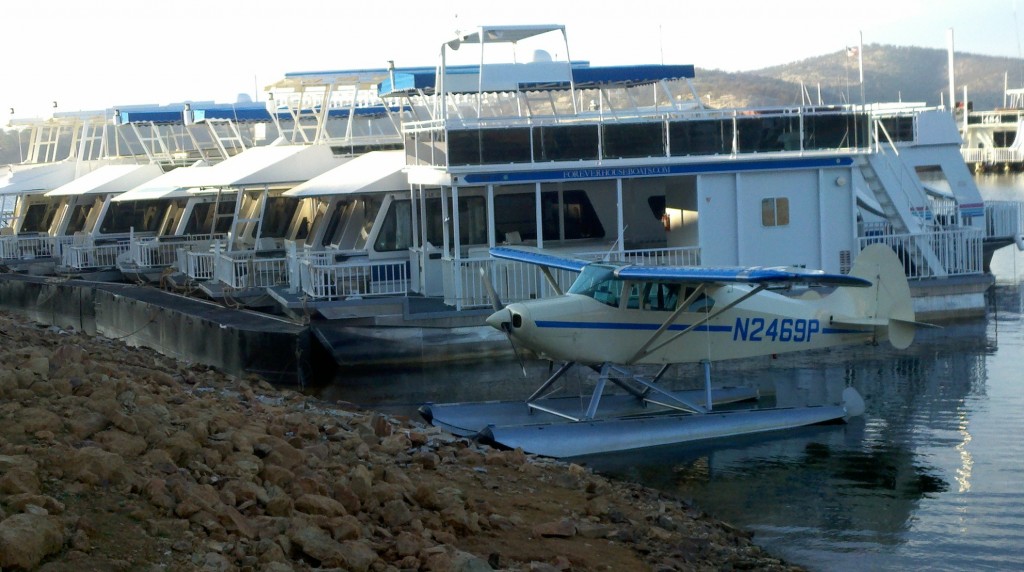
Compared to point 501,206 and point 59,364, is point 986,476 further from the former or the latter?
point 501,206

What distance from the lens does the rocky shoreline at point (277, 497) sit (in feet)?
26.4

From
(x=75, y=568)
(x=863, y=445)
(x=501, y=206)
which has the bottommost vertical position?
(x=863, y=445)

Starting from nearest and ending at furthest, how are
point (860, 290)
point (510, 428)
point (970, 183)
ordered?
1. point (510, 428)
2. point (860, 290)
3. point (970, 183)

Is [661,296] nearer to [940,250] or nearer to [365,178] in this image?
[365,178]

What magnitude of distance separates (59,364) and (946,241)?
59.6 ft

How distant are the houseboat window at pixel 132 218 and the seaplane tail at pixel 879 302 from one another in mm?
24604

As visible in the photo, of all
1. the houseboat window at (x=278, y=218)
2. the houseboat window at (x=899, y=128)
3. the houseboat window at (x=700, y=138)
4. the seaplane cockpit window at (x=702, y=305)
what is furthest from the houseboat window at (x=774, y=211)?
the houseboat window at (x=278, y=218)

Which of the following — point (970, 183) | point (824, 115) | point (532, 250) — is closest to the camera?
point (532, 250)

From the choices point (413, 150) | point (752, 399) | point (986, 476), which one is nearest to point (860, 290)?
point (752, 399)

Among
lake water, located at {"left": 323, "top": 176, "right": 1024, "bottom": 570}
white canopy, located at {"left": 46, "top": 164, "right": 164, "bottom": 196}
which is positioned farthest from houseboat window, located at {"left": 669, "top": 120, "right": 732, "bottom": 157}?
white canopy, located at {"left": 46, "top": 164, "right": 164, "bottom": 196}

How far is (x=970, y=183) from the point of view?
105ft

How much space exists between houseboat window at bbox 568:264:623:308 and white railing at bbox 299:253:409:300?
686 cm

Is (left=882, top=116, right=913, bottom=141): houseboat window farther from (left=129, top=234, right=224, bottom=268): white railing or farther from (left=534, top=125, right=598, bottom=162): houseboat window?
(left=129, top=234, right=224, bottom=268): white railing

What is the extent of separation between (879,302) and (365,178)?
11.8 metres
